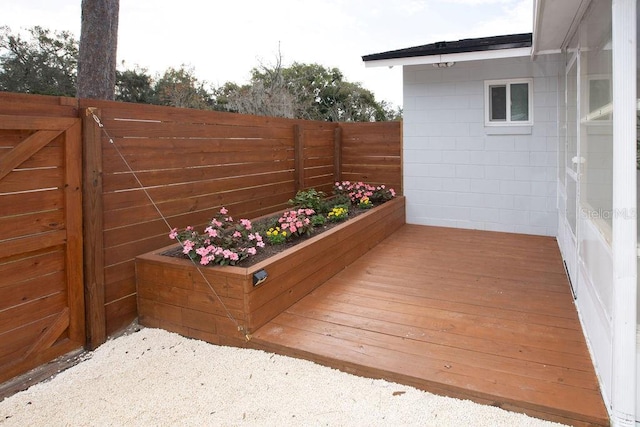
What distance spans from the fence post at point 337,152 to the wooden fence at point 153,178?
1228 millimetres

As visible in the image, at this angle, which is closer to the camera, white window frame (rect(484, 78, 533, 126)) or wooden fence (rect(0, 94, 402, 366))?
wooden fence (rect(0, 94, 402, 366))

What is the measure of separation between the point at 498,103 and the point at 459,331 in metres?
4.08

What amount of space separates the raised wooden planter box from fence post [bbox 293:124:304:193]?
2.06m

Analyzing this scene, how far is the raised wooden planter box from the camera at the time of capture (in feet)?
9.23

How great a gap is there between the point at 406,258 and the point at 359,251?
51 cm

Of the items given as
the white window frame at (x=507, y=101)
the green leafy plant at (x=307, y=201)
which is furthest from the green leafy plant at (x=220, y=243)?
the white window frame at (x=507, y=101)

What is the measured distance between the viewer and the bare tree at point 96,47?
16.2 feet

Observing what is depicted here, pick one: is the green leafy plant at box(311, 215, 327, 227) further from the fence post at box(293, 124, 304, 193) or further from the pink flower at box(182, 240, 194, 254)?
A: the pink flower at box(182, 240, 194, 254)

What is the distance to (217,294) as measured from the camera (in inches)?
113

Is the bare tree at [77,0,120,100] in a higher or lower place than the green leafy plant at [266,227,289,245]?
higher

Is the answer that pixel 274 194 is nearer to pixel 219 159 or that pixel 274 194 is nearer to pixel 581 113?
pixel 219 159

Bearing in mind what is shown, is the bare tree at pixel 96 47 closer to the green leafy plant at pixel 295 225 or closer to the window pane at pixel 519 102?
the green leafy plant at pixel 295 225

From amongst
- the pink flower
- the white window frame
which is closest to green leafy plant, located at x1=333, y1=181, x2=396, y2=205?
the white window frame

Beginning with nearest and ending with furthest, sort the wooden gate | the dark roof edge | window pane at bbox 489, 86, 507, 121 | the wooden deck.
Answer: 1. the wooden deck
2. the wooden gate
3. the dark roof edge
4. window pane at bbox 489, 86, 507, 121
